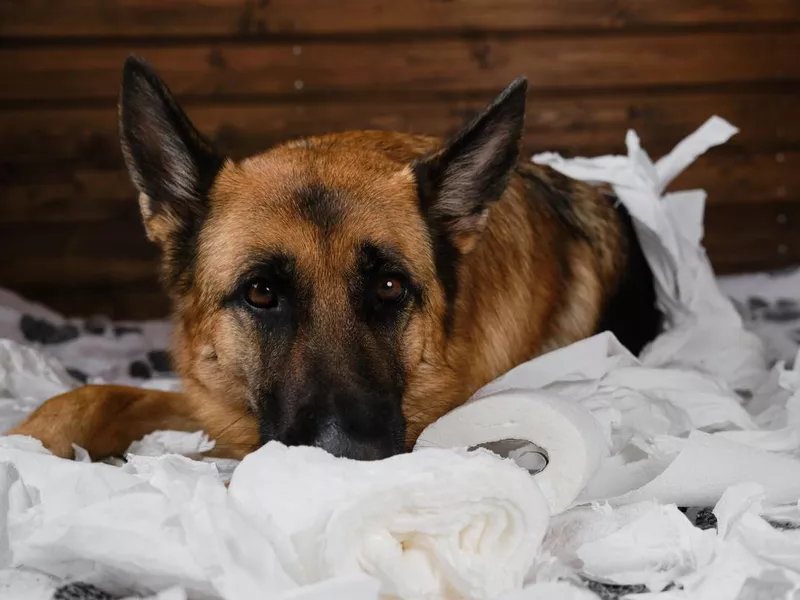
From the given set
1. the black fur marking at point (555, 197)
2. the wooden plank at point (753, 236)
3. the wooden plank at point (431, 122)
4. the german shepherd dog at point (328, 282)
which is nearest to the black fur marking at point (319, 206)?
the german shepherd dog at point (328, 282)

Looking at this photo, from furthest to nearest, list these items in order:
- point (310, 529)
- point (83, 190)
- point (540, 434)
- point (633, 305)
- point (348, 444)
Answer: point (83, 190) < point (633, 305) < point (540, 434) < point (348, 444) < point (310, 529)

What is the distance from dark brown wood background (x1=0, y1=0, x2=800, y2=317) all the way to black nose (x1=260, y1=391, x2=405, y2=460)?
242 centimetres

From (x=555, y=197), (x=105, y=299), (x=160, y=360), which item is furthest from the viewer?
(x=105, y=299)

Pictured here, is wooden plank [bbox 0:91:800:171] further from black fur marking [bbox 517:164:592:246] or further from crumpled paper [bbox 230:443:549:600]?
crumpled paper [bbox 230:443:549:600]

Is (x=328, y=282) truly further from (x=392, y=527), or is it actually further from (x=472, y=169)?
(x=392, y=527)

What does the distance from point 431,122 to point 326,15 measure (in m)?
0.62

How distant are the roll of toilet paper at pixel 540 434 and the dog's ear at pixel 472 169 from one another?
41 centimetres

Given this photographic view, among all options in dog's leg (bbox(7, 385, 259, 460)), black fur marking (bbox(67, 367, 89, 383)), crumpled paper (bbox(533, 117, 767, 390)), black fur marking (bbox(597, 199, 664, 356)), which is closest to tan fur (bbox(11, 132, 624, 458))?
dog's leg (bbox(7, 385, 259, 460))

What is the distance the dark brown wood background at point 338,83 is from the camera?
366 cm

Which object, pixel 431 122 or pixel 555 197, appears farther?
pixel 431 122

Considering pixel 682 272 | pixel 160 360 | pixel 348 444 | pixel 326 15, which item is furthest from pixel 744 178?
pixel 348 444

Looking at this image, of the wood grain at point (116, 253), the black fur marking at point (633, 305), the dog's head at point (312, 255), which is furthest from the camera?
the wood grain at point (116, 253)

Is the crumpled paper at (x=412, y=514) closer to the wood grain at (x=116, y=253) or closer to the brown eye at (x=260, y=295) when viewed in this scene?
the brown eye at (x=260, y=295)

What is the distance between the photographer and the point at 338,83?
3.75 metres
